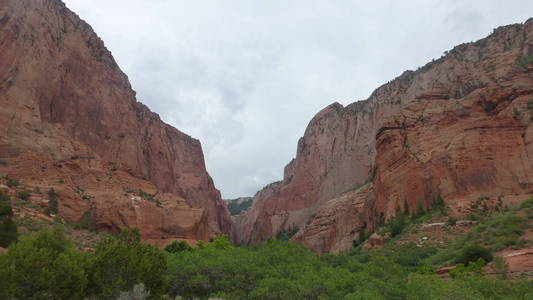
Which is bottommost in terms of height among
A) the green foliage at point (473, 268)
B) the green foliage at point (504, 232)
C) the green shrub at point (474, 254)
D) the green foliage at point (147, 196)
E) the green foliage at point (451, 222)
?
the green foliage at point (473, 268)

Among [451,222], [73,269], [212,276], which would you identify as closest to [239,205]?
[451,222]

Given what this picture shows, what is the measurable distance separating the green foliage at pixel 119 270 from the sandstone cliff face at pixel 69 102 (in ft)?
99.1

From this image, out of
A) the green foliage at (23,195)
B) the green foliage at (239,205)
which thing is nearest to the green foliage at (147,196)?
the green foliage at (23,195)

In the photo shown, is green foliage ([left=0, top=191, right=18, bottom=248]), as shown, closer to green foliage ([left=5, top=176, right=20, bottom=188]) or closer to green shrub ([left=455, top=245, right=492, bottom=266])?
green foliage ([left=5, top=176, right=20, bottom=188])

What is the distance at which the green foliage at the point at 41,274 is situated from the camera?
1327 cm

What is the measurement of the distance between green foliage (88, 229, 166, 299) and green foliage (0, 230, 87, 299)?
0.63 m

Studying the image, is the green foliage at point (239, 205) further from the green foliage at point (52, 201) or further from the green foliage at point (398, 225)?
the green foliage at point (398, 225)

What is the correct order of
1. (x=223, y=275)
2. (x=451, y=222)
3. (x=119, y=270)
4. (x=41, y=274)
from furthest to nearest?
(x=451, y=222)
(x=223, y=275)
(x=119, y=270)
(x=41, y=274)

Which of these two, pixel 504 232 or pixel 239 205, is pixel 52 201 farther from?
pixel 239 205

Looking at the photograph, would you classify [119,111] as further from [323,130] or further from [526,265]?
[526,265]

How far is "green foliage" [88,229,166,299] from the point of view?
15312 mm

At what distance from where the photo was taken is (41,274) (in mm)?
13711

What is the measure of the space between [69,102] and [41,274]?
51.0 meters

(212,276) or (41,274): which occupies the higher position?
(41,274)
